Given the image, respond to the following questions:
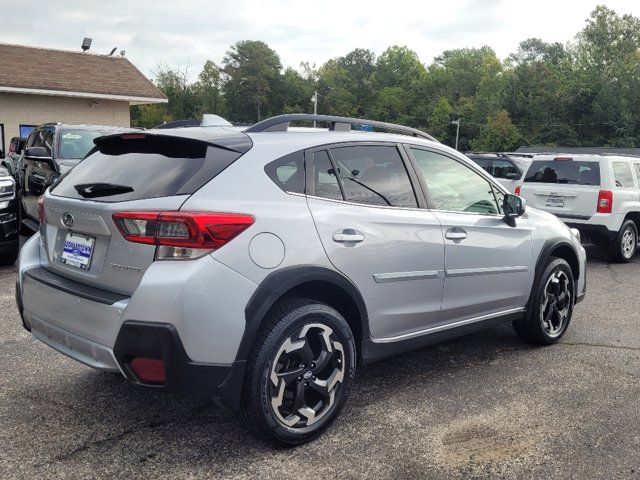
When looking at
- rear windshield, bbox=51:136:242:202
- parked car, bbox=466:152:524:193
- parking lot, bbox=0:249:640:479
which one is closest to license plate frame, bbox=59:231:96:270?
rear windshield, bbox=51:136:242:202

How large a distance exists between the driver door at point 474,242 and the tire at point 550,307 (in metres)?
0.17

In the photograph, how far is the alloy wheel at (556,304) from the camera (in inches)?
185

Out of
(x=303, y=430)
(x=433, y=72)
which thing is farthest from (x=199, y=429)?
(x=433, y=72)

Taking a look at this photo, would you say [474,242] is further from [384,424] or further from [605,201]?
[605,201]

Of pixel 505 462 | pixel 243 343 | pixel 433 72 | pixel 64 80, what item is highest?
pixel 433 72

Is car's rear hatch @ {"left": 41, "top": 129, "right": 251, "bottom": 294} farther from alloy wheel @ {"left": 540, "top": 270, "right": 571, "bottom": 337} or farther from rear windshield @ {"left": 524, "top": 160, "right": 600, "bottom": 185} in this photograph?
rear windshield @ {"left": 524, "top": 160, "right": 600, "bottom": 185}

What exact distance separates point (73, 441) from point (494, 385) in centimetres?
259

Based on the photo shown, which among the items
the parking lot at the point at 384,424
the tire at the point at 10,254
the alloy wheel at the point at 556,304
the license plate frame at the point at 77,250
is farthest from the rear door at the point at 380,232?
the tire at the point at 10,254

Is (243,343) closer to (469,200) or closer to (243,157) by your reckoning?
(243,157)

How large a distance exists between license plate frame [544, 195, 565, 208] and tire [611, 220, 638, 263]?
0.94 meters

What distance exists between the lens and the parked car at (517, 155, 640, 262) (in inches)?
346

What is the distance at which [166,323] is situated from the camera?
2.53m

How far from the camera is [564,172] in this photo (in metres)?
9.23

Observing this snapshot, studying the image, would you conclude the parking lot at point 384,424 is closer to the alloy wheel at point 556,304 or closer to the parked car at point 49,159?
the alloy wheel at point 556,304
